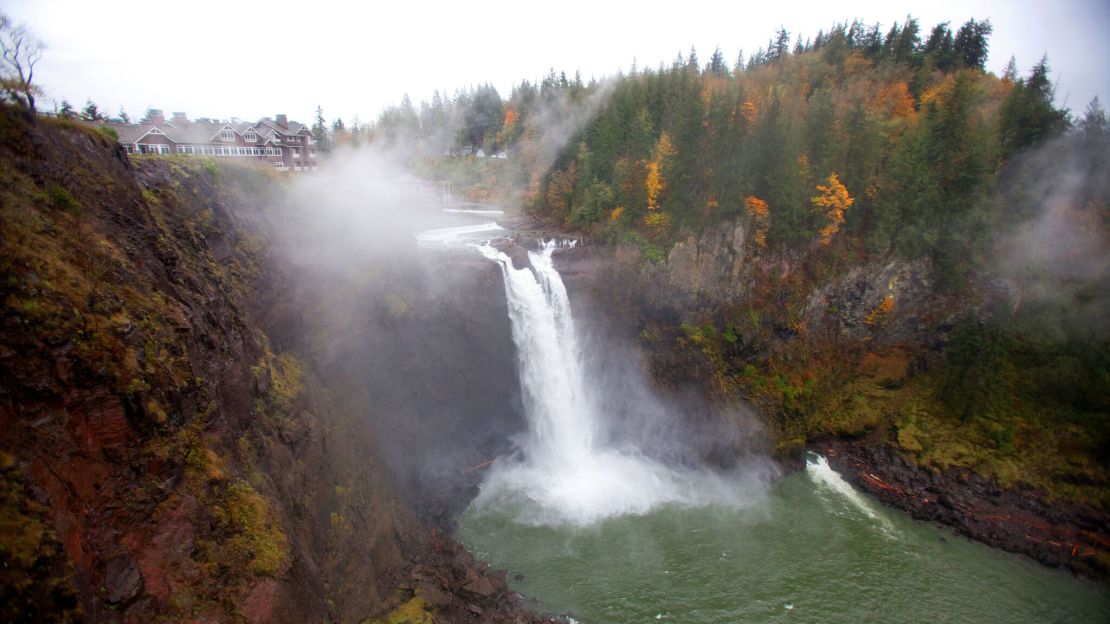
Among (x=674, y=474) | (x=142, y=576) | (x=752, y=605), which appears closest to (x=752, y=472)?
(x=674, y=474)

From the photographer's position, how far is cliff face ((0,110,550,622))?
8.50 metres

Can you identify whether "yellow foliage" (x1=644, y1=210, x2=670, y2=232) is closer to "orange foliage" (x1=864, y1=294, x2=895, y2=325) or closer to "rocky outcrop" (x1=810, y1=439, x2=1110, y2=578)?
"orange foliage" (x1=864, y1=294, x2=895, y2=325)

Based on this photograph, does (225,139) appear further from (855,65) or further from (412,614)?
(855,65)

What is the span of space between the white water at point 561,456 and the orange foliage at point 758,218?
40.0 feet

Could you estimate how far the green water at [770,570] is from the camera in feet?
60.4

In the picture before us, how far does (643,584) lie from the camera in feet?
62.5

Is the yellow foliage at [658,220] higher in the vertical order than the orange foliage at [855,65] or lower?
lower

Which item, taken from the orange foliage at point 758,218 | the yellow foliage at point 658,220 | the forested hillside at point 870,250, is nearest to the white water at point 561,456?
the forested hillside at point 870,250

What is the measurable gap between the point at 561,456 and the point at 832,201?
72.5 ft

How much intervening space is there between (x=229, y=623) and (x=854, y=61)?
66.7 metres

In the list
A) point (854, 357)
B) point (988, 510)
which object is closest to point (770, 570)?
point (988, 510)

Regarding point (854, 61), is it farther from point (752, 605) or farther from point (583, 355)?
point (752, 605)

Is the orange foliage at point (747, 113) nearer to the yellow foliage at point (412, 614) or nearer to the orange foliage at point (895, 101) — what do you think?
the orange foliage at point (895, 101)

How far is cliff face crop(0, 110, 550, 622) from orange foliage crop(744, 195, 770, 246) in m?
23.7
